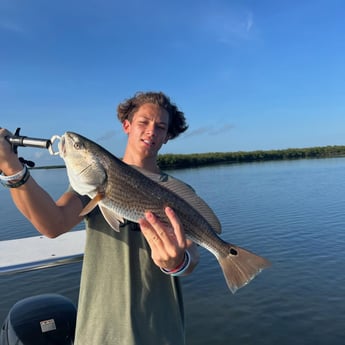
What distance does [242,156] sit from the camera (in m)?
87.9

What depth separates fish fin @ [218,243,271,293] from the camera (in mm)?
2840

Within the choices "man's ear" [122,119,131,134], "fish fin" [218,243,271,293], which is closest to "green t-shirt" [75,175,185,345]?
"fish fin" [218,243,271,293]

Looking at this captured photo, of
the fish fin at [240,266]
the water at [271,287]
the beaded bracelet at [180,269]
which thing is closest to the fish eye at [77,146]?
the beaded bracelet at [180,269]

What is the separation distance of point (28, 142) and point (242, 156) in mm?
87345

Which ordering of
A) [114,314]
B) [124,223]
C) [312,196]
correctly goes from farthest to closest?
[312,196] < [124,223] < [114,314]

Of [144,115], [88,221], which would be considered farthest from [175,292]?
[144,115]

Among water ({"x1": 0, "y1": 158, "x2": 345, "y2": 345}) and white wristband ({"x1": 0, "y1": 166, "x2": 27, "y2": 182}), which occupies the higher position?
white wristband ({"x1": 0, "y1": 166, "x2": 27, "y2": 182})

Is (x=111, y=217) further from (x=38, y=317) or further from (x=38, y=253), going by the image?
(x=38, y=253)

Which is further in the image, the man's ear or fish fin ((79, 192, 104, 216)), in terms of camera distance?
the man's ear

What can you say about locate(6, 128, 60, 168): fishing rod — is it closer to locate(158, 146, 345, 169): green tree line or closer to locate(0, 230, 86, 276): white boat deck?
locate(0, 230, 86, 276): white boat deck

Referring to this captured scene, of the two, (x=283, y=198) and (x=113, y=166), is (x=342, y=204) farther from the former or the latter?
(x=113, y=166)

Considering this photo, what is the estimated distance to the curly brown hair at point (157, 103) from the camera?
10.9 ft

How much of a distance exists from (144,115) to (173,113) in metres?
0.47

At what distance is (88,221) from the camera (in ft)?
9.02
